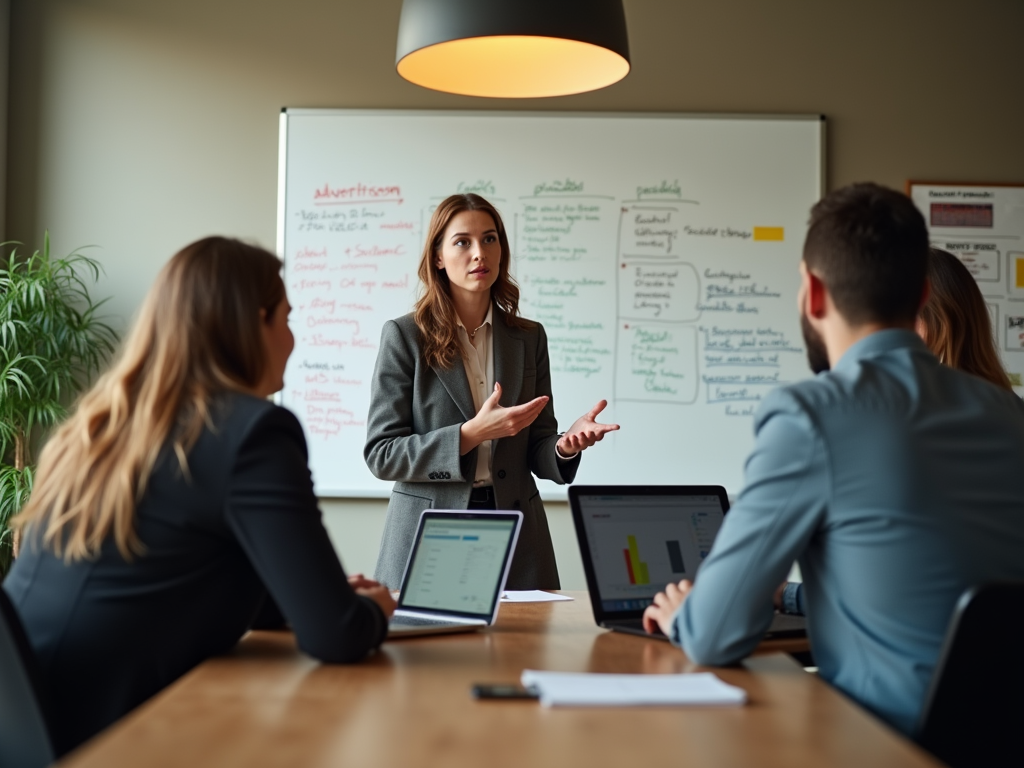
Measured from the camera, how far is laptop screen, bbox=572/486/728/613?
184 centimetres

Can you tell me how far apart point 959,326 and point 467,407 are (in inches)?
46.8

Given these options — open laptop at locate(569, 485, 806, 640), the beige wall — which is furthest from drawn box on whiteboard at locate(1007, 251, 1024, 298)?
open laptop at locate(569, 485, 806, 640)

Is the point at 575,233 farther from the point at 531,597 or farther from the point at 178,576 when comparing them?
the point at 178,576

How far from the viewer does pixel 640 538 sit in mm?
1886

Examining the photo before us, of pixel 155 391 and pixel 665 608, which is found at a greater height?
pixel 155 391

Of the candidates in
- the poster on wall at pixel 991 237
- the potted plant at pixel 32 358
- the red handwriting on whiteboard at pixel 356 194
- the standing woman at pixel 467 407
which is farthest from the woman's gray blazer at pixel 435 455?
the poster on wall at pixel 991 237

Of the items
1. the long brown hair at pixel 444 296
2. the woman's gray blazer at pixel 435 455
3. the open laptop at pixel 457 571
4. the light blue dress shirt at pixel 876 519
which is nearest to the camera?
the light blue dress shirt at pixel 876 519

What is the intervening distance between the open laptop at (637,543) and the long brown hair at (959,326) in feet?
2.22

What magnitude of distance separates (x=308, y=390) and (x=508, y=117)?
137cm

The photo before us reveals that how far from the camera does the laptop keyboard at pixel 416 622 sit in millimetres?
1782

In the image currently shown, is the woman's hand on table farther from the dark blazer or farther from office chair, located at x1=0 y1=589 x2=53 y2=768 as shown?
office chair, located at x1=0 y1=589 x2=53 y2=768

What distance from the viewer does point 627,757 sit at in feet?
3.31

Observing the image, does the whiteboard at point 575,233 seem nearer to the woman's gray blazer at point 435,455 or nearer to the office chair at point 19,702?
the woman's gray blazer at point 435,455

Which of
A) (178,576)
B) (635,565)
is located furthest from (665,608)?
(178,576)
